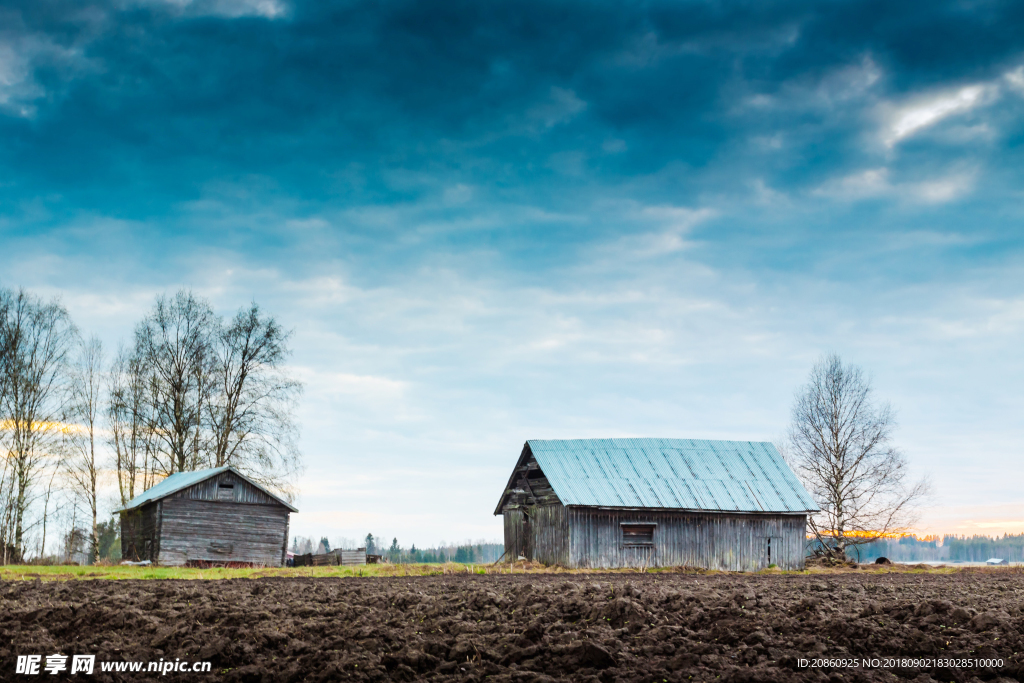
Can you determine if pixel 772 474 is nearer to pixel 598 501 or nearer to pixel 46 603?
pixel 598 501

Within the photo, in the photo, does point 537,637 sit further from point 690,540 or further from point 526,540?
point 526,540

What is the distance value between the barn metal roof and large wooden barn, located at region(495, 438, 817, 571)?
11.5m

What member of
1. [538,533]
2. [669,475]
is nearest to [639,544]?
[669,475]

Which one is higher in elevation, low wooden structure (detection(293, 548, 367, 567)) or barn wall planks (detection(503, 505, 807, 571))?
barn wall planks (detection(503, 505, 807, 571))

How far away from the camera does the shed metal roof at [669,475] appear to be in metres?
32.6

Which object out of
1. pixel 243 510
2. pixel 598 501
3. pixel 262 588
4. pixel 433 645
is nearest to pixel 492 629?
pixel 433 645

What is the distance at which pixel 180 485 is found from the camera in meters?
33.7

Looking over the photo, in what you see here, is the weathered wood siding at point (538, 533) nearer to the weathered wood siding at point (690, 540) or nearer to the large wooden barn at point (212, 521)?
the weathered wood siding at point (690, 540)

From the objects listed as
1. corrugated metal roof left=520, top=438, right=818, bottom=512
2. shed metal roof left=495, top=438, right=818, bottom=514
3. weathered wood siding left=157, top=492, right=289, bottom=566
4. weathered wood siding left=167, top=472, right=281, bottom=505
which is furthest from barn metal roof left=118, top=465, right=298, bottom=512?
corrugated metal roof left=520, top=438, right=818, bottom=512

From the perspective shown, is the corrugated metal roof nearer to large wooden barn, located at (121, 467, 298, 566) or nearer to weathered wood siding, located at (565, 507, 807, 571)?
weathered wood siding, located at (565, 507, 807, 571)

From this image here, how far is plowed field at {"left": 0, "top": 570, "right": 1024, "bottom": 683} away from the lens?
8023mm

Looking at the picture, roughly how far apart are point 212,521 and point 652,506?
62.2ft

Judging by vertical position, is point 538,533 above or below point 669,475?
below

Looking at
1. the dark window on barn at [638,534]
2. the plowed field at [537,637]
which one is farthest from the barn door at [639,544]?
the plowed field at [537,637]
